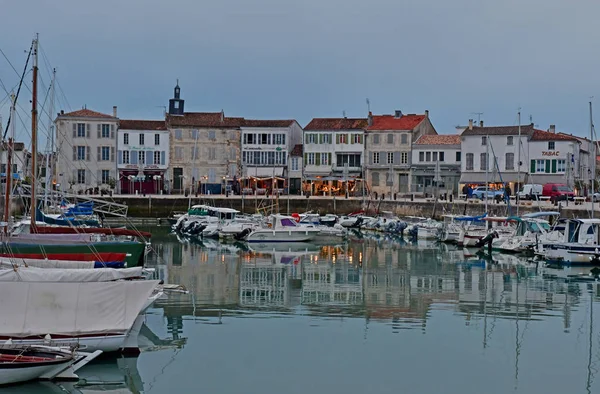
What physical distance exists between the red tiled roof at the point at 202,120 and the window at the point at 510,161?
2611 cm

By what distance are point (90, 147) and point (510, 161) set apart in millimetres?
39836

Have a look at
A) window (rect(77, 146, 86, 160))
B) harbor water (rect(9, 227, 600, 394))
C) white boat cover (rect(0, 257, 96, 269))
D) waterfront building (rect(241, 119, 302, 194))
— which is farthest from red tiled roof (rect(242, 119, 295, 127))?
white boat cover (rect(0, 257, 96, 269))

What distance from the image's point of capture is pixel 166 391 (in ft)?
56.5

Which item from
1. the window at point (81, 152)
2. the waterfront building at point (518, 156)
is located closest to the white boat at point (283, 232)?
the waterfront building at point (518, 156)

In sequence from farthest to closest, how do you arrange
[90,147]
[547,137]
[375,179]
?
1. [375,179]
2. [90,147]
3. [547,137]

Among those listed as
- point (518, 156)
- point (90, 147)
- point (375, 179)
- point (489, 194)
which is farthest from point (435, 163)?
point (90, 147)

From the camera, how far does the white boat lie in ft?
175

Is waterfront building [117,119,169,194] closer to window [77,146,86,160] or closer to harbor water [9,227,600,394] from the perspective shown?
window [77,146,86,160]

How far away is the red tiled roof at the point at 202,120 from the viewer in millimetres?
83281

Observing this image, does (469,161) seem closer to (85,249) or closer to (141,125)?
(141,125)

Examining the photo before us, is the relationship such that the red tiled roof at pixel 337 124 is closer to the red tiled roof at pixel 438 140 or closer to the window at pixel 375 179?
the window at pixel 375 179

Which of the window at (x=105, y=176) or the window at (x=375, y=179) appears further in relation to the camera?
the window at (x=375, y=179)

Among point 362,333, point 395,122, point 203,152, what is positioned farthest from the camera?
point 395,122

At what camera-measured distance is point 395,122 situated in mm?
83625
